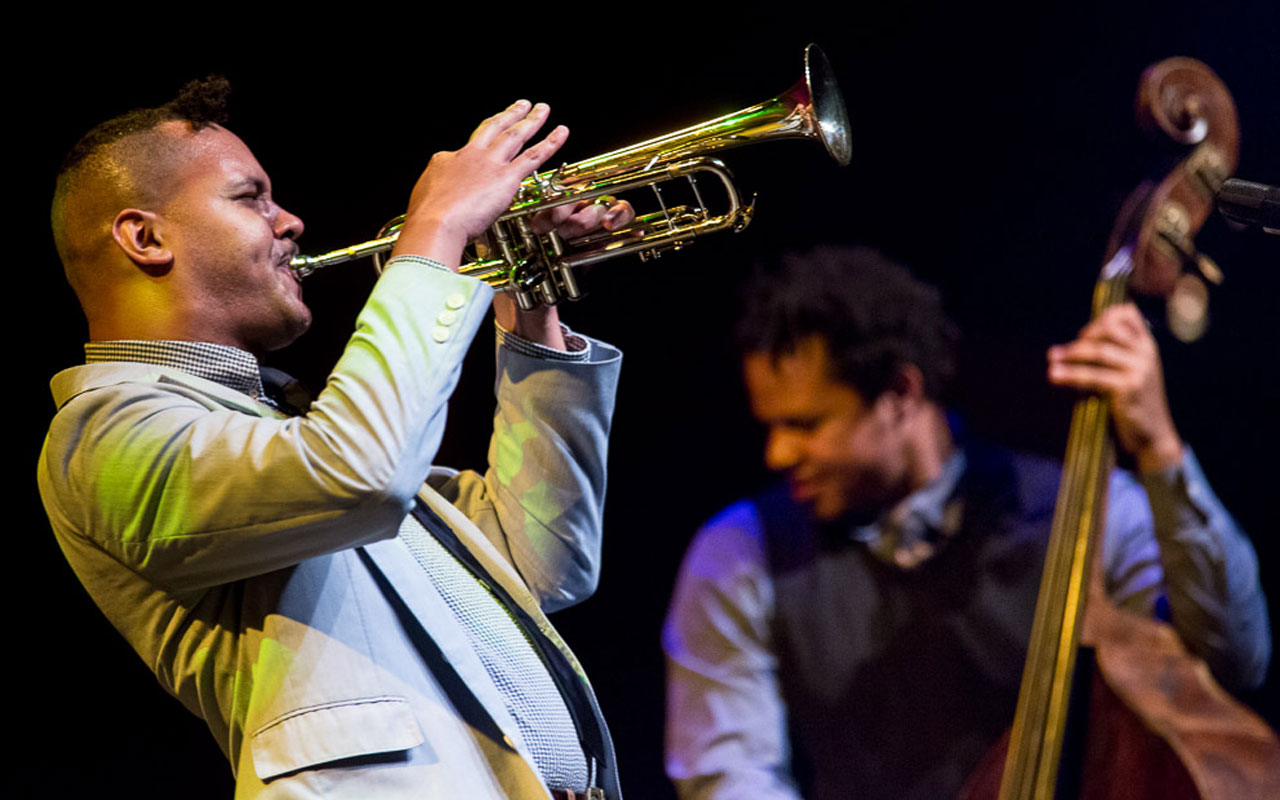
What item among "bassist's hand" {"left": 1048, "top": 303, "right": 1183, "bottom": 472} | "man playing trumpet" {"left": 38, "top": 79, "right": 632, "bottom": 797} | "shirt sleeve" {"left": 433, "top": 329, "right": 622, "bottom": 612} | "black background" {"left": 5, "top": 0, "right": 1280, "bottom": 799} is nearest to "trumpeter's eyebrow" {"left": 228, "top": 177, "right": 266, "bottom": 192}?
"man playing trumpet" {"left": 38, "top": 79, "right": 632, "bottom": 797}

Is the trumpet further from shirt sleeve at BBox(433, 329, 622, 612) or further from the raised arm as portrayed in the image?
the raised arm

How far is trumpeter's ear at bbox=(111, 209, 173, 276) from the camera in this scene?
1473 mm

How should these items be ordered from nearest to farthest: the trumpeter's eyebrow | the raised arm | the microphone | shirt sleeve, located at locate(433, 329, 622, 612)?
the microphone
the trumpeter's eyebrow
shirt sleeve, located at locate(433, 329, 622, 612)
the raised arm

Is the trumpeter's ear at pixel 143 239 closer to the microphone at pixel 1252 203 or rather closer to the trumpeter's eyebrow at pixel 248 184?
the trumpeter's eyebrow at pixel 248 184

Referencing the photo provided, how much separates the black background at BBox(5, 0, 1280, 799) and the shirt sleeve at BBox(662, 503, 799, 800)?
0.21 feet

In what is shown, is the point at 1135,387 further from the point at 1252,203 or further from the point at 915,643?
the point at 915,643

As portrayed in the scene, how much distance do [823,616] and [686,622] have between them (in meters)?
0.34

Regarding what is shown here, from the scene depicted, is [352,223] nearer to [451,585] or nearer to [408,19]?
[408,19]

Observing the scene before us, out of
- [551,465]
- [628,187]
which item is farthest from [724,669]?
[628,187]

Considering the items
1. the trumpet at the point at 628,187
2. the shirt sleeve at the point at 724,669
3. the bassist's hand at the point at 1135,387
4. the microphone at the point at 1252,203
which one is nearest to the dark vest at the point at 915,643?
the shirt sleeve at the point at 724,669

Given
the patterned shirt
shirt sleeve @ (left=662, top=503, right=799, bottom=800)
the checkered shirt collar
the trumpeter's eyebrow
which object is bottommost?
shirt sleeve @ (left=662, top=503, right=799, bottom=800)

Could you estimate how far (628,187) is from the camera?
1783 mm

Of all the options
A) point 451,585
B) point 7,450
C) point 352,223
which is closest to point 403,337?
point 451,585

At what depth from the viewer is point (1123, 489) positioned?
→ 1.90 meters
